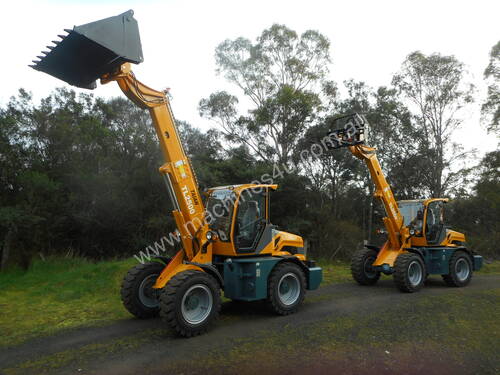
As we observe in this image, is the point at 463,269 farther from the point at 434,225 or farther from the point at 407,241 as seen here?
the point at 407,241

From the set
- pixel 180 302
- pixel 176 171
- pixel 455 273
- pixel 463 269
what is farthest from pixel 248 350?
pixel 463 269

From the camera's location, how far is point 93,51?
18.4 feet

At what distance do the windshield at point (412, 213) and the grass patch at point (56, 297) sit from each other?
25.7 feet

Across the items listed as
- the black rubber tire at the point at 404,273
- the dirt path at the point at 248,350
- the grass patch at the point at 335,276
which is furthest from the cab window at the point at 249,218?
the grass patch at the point at 335,276

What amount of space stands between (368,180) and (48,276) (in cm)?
1900

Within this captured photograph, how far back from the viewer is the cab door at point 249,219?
7195 millimetres

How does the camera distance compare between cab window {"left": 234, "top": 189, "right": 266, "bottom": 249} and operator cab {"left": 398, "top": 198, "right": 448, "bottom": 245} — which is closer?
cab window {"left": 234, "top": 189, "right": 266, "bottom": 249}

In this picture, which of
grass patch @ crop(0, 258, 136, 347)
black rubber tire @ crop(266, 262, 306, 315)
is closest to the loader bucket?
grass patch @ crop(0, 258, 136, 347)

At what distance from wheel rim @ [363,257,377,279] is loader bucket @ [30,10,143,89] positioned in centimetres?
797

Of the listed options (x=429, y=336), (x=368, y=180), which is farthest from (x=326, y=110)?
(x=429, y=336)

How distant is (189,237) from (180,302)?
1.36 metres

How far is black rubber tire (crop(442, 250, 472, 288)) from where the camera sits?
10.4 meters

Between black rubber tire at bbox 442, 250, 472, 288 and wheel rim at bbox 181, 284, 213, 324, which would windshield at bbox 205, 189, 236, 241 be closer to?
wheel rim at bbox 181, 284, 213, 324

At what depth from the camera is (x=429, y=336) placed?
590cm
